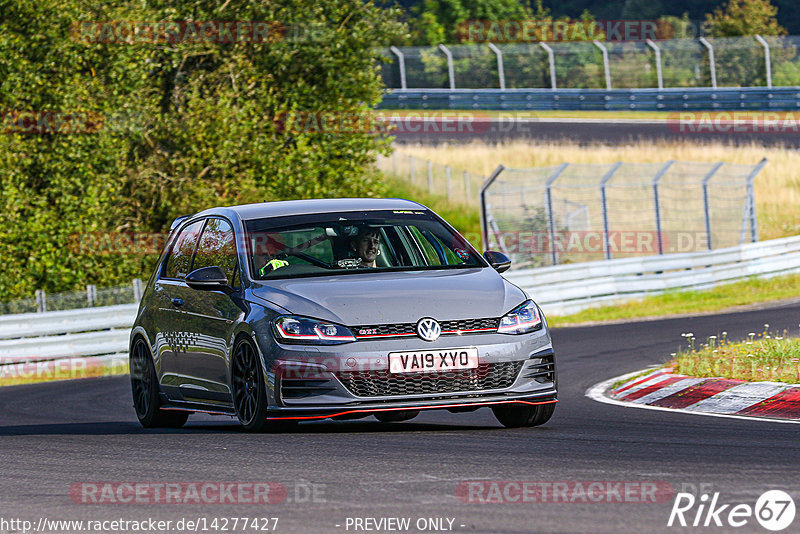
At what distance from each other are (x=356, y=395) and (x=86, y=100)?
784 inches

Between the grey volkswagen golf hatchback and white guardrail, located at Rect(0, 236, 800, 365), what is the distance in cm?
969

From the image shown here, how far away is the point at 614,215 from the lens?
36.4 meters

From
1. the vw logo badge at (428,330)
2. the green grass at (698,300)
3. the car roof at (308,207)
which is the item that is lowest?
the green grass at (698,300)

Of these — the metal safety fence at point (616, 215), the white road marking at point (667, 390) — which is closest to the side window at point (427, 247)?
the white road marking at point (667, 390)

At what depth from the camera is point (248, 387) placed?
9219 millimetres

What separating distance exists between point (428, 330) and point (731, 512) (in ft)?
10.0

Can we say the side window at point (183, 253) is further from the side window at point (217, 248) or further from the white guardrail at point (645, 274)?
the white guardrail at point (645, 274)

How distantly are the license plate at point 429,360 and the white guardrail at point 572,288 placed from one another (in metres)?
12.5

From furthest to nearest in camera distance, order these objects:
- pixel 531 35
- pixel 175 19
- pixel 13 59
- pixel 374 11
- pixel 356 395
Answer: pixel 531 35, pixel 374 11, pixel 175 19, pixel 13 59, pixel 356 395

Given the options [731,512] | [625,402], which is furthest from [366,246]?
[731,512]

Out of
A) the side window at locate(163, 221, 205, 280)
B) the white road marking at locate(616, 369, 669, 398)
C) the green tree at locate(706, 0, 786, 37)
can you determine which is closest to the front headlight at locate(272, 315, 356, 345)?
the side window at locate(163, 221, 205, 280)

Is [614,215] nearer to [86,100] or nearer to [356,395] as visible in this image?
[86,100]

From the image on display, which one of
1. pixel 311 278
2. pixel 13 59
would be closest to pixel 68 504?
pixel 311 278

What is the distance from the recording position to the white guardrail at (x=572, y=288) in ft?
66.2
